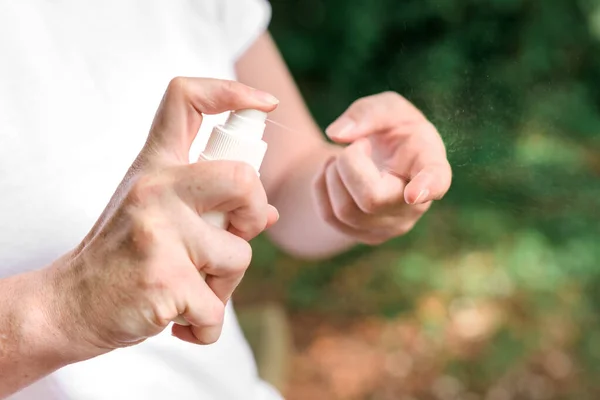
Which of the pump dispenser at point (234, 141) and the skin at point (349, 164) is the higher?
the pump dispenser at point (234, 141)

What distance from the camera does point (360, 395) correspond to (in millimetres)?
1176

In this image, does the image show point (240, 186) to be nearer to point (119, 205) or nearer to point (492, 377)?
point (119, 205)

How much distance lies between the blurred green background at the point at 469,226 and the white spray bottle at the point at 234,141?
0.28 feet

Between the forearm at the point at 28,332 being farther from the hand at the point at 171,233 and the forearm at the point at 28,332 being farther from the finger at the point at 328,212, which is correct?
the finger at the point at 328,212

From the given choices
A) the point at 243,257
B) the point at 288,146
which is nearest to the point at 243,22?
the point at 288,146

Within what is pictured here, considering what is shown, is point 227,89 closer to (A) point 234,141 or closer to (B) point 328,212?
(A) point 234,141

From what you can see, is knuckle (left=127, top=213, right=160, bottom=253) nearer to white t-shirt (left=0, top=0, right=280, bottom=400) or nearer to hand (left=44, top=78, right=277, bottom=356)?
hand (left=44, top=78, right=277, bottom=356)

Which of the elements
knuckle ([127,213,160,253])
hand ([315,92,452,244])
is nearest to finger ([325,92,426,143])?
hand ([315,92,452,244])

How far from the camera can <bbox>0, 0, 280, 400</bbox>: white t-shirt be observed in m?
0.32

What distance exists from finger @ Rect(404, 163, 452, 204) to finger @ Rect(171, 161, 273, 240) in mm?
84

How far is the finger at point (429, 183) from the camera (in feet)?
0.97

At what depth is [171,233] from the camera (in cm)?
23

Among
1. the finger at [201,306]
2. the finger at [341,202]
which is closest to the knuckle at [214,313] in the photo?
the finger at [201,306]

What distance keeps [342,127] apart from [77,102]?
0.13 metres
